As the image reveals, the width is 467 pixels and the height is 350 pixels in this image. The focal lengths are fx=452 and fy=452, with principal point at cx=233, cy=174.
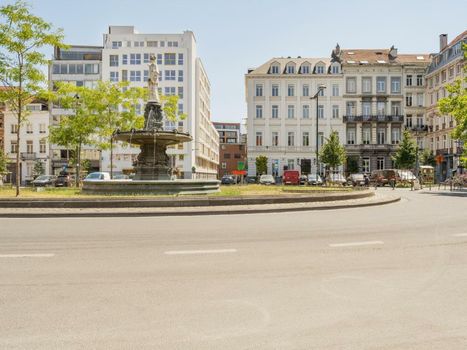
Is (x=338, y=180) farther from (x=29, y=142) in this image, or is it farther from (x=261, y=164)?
(x=29, y=142)

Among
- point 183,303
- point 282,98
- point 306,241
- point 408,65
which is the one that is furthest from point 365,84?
point 183,303

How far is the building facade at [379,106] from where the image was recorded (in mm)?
69125

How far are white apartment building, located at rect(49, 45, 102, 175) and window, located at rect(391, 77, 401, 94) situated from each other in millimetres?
48703

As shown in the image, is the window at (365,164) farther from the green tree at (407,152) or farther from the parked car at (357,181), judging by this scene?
the parked car at (357,181)

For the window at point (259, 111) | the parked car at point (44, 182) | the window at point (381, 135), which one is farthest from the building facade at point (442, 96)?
the parked car at point (44, 182)

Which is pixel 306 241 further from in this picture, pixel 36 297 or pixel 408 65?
pixel 408 65

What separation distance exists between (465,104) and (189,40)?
5238 centimetres

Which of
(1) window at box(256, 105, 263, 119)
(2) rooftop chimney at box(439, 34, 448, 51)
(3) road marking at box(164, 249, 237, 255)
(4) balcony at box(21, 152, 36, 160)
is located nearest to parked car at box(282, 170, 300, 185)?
(1) window at box(256, 105, 263, 119)

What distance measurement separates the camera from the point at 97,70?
79.3 meters

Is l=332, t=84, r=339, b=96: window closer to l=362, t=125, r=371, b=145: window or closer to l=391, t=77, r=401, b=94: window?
l=362, t=125, r=371, b=145: window

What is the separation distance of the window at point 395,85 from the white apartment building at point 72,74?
48.7m

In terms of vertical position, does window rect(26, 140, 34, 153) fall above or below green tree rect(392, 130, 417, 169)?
above

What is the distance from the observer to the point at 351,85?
70.2m

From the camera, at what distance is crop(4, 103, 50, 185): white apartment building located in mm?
74938
